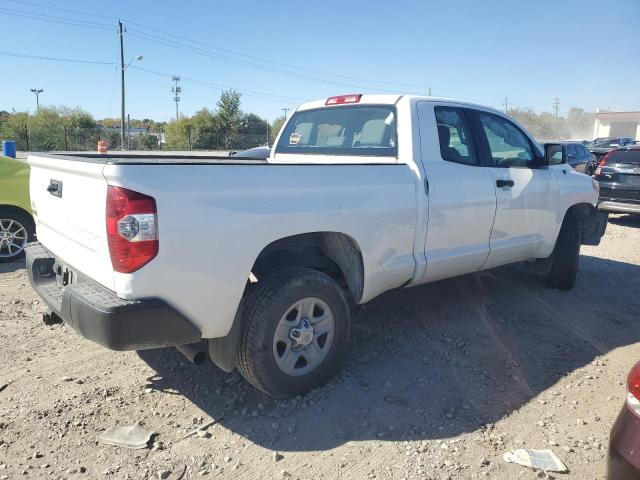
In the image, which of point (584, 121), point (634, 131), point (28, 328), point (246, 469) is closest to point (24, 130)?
point (28, 328)

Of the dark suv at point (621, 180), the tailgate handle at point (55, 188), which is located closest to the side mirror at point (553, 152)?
the tailgate handle at point (55, 188)

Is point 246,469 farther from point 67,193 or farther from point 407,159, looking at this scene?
point 407,159

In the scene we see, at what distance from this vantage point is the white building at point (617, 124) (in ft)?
256

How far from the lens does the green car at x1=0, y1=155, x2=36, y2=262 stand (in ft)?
21.3

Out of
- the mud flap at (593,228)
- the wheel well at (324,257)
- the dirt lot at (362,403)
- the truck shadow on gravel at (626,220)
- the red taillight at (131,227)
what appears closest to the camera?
the red taillight at (131,227)

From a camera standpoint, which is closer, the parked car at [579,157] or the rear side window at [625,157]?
the rear side window at [625,157]

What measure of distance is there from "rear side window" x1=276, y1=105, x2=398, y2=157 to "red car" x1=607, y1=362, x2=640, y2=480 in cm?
243

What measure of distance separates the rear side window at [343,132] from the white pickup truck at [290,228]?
0.05ft

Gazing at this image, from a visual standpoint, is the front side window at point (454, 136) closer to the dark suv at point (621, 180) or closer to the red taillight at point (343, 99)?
the red taillight at point (343, 99)

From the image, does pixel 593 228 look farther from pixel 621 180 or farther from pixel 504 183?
pixel 621 180

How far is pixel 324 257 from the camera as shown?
370 centimetres

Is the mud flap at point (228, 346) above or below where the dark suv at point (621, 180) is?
below

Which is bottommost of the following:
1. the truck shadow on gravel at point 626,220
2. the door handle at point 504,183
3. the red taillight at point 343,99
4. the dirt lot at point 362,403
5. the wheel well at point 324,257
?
the dirt lot at point 362,403

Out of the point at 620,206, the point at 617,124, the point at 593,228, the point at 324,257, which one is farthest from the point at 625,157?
the point at 617,124
